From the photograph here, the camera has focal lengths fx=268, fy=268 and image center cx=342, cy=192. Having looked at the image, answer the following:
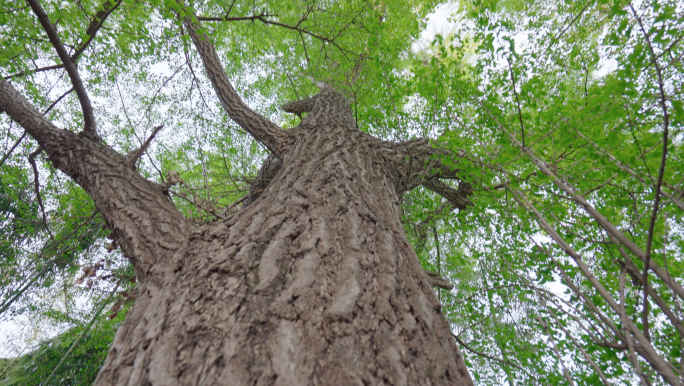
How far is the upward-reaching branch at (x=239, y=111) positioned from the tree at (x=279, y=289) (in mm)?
1007

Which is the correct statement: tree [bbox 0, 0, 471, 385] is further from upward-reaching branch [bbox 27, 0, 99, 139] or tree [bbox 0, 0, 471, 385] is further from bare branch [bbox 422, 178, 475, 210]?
bare branch [bbox 422, 178, 475, 210]

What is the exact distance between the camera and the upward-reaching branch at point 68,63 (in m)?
1.84

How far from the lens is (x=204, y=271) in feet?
3.35

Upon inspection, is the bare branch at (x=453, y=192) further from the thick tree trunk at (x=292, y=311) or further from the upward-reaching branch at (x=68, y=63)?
the upward-reaching branch at (x=68, y=63)

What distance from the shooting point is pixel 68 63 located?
79.4 inches

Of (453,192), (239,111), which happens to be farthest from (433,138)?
(239,111)

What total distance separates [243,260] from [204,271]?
15cm

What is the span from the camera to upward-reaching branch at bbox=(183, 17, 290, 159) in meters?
2.78

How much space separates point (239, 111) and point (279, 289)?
272cm

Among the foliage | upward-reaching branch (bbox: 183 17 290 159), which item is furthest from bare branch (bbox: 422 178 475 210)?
upward-reaching branch (bbox: 183 17 290 159)

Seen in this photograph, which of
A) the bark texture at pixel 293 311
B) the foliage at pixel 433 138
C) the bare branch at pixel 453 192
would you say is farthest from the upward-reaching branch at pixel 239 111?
the bare branch at pixel 453 192

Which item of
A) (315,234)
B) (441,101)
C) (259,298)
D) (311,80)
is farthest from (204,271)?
Answer: (311,80)

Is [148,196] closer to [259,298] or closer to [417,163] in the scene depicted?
[259,298]

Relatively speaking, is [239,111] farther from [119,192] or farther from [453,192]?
[453,192]
